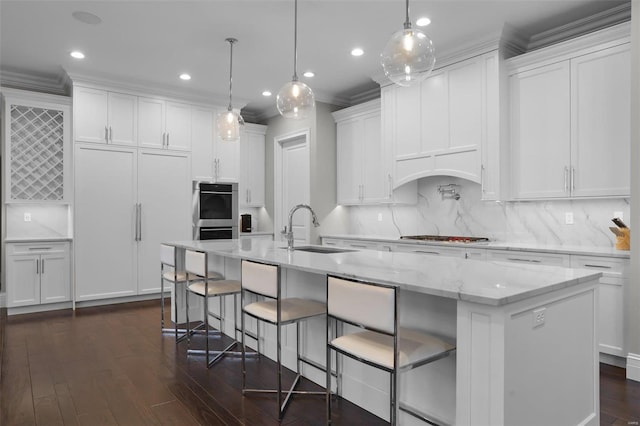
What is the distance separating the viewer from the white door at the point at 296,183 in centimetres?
631

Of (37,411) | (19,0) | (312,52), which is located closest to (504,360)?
(37,411)

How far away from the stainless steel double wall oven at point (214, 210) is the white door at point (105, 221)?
2.90 feet

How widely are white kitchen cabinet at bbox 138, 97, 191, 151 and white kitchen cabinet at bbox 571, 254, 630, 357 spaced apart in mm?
5166

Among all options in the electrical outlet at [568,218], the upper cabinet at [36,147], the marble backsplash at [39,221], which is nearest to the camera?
the electrical outlet at [568,218]

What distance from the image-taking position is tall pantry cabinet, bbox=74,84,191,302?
521 cm

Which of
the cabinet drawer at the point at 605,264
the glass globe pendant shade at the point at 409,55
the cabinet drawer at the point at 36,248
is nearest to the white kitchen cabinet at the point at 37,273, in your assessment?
the cabinet drawer at the point at 36,248

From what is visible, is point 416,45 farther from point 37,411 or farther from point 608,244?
point 37,411

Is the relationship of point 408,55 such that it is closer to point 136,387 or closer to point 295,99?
point 295,99

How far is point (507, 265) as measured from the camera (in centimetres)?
237

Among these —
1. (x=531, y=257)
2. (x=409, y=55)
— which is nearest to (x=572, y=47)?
(x=531, y=257)

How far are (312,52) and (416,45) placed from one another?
7.99ft

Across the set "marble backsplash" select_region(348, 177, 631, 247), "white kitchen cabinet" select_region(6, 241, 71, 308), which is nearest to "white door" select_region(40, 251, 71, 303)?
"white kitchen cabinet" select_region(6, 241, 71, 308)

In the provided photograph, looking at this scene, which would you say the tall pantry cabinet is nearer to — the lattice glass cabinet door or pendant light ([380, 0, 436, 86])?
the lattice glass cabinet door

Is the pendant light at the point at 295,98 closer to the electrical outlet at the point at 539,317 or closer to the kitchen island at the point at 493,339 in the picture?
the kitchen island at the point at 493,339
